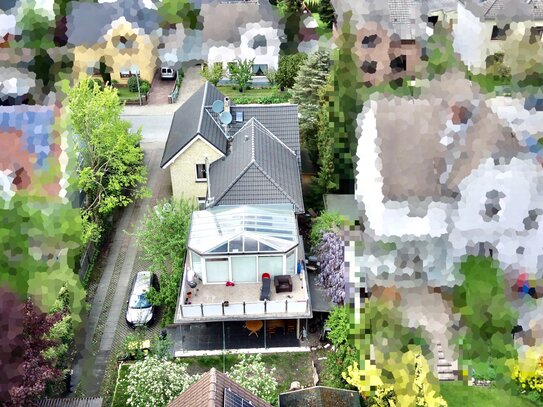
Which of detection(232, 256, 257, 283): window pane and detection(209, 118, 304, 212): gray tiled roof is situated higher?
detection(209, 118, 304, 212): gray tiled roof

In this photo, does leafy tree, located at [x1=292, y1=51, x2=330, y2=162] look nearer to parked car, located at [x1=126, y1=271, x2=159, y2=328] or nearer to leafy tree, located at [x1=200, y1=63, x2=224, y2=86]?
leafy tree, located at [x1=200, y1=63, x2=224, y2=86]

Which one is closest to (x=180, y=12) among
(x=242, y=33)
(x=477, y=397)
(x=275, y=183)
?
(x=242, y=33)

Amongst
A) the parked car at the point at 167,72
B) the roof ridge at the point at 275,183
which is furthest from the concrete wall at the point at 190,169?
the parked car at the point at 167,72

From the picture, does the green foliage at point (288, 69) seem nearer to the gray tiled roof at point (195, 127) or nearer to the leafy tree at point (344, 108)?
the leafy tree at point (344, 108)

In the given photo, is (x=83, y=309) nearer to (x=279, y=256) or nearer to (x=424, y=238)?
(x=279, y=256)

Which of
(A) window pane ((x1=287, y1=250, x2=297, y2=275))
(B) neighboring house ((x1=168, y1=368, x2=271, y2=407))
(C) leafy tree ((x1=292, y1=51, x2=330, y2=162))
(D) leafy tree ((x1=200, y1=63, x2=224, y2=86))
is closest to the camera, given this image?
(B) neighboring house ((x1=168, y1=368, x2=271, y2=407))

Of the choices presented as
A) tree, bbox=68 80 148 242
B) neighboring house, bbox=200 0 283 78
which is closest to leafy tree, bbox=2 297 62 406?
tree, bbox=68 80 148 242

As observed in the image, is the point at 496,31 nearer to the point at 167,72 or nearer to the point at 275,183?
the point at 167,72
